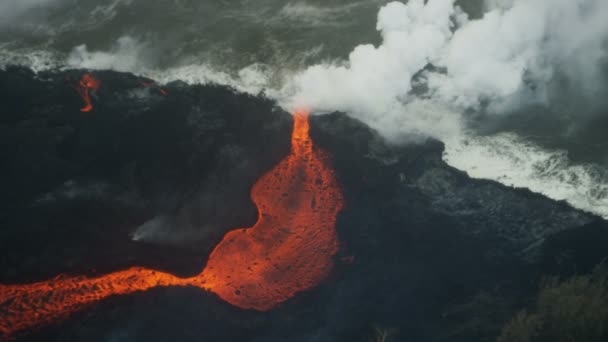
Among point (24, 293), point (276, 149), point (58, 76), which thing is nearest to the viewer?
point (24, 293)

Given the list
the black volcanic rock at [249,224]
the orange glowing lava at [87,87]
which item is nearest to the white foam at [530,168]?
the black volcanic rock at [249,224]

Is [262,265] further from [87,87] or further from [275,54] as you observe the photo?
[87,87]

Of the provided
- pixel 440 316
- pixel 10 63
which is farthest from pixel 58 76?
pixel 440 316

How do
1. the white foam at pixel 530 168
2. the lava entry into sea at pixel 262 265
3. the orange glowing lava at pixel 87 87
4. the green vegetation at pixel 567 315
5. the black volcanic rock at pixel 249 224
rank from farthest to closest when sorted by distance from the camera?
the orange glowing lava at pixel 87 87
the white foam at pixel 530 168
the black volcanic rock at pixel 249 224
the lava entry into sea at pixel 262 265
the green vegetation at pixel 567 315

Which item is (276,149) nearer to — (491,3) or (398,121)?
(398,121)

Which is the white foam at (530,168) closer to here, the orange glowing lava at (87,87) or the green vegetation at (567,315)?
the green vegetation at (567,315)
